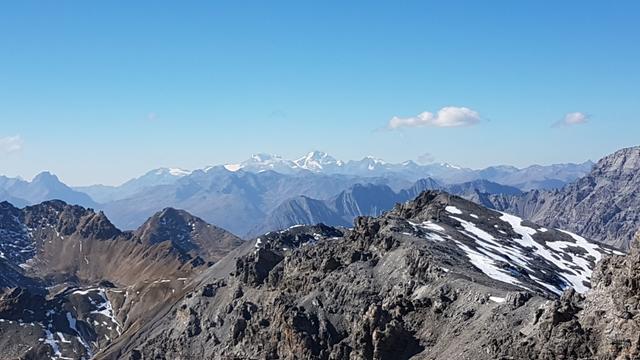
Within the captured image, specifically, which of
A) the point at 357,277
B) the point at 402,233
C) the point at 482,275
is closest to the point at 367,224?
the point at 402,233

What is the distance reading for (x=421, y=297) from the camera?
275 feet

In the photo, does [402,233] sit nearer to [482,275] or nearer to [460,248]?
[460,248]

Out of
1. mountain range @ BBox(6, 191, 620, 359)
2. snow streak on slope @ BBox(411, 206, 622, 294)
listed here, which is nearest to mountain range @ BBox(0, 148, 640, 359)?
mountain range @ BBox(6, 191, 620, 359)

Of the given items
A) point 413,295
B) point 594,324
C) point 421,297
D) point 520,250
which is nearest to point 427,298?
point 421,297

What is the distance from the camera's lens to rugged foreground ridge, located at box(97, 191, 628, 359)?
55.5 m

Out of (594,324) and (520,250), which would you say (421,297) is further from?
(520,250)

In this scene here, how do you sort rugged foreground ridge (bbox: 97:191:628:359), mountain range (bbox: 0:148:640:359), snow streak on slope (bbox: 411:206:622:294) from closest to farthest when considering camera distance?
mountain range (bbox: 0:148:640:359) → rugged foreground ridge (bbox: 97:191:628:359) → snow streak on slope (bbox: 411:206:622:294)

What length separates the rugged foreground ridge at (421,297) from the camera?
182 ft

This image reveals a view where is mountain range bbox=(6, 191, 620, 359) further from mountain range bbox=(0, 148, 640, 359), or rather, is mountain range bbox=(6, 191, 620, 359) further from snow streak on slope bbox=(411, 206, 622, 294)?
snow streak on slope bbox=(411, 206, 622, 294)

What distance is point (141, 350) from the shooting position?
15425 cm

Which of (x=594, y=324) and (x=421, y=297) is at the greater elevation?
(x=594, y=324)

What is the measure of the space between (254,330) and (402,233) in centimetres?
3073

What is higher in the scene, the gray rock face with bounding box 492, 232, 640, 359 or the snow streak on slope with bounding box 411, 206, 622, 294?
the gray rock face with bounding box 492, 232, 640, 359

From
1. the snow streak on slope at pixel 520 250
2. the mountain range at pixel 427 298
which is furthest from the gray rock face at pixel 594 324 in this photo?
the snow streak on slope at pixel 520 250
